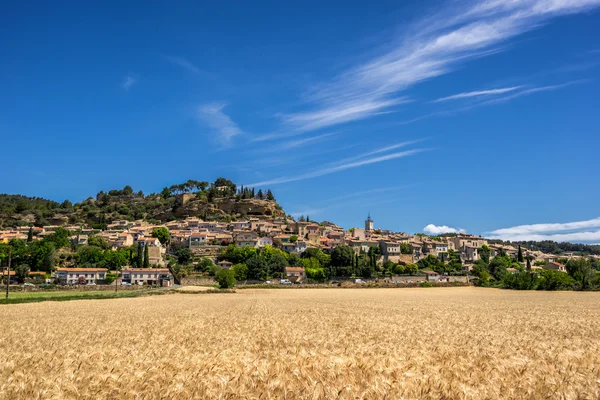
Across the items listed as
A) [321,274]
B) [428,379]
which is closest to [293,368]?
[428,379]

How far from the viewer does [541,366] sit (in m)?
10.2

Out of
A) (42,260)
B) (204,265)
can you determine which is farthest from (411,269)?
(42,260)

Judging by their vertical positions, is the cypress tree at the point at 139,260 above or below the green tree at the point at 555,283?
above

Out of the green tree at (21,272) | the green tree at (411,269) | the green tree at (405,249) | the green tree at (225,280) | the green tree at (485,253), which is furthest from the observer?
the green tree at (405,249)

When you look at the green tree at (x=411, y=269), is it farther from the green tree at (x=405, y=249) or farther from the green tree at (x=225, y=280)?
the green tree at (x=225, y=280)

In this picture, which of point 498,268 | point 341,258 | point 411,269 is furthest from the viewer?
point 498,268

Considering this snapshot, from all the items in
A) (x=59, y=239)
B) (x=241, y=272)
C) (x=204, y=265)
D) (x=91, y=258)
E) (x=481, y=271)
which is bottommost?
(x=481, y=271)

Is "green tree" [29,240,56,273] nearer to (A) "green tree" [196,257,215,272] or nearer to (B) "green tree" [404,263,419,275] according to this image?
(A) "green tree" [196,257,215,272]

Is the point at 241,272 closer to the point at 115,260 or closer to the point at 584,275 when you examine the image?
the point at 115,260

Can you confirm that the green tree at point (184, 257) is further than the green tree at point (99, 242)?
No

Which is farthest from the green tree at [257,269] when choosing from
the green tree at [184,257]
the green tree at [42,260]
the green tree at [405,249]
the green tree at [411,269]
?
the green tree at [405,249]

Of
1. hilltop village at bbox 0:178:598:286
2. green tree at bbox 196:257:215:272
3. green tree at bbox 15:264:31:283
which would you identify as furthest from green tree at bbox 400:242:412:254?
green tree at bbox 15:264:31:283

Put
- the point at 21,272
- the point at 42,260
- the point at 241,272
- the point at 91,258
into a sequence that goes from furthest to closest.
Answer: the point at 91,258
the point at 42,260
the point at 241,272
the point at 21,272

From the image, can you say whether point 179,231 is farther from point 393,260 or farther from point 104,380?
point 104,380
